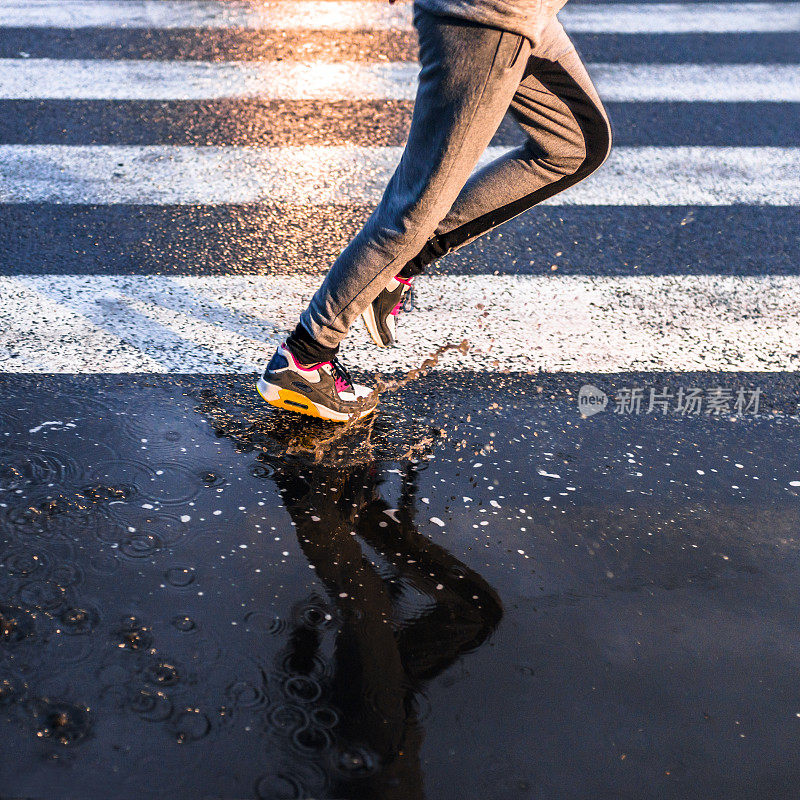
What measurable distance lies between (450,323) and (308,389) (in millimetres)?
768

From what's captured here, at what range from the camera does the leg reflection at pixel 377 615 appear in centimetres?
181

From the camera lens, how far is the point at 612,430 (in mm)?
2871

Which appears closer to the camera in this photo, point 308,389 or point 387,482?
point 387,482

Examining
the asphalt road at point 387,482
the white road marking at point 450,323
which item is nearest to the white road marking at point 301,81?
the asphalt road at point 387,482

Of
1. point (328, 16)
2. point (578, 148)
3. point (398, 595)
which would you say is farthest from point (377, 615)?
point (328, 16)

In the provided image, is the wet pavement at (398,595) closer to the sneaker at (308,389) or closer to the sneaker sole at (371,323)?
the sneaker at (308,389)

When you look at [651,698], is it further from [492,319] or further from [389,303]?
[492,319]

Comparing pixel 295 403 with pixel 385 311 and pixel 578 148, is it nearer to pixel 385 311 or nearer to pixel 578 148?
pixel 385 311

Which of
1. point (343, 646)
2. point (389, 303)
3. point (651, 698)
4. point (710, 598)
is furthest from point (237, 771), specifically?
point (389, 303)

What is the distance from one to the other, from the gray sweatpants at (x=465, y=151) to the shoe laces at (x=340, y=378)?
0.05 meters

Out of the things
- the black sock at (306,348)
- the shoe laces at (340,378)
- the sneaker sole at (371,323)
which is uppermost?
the sneaker sole at (371,323)

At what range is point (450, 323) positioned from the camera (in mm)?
3359

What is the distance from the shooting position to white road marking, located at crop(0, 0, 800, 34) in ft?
20.2

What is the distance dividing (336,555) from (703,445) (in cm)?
117
